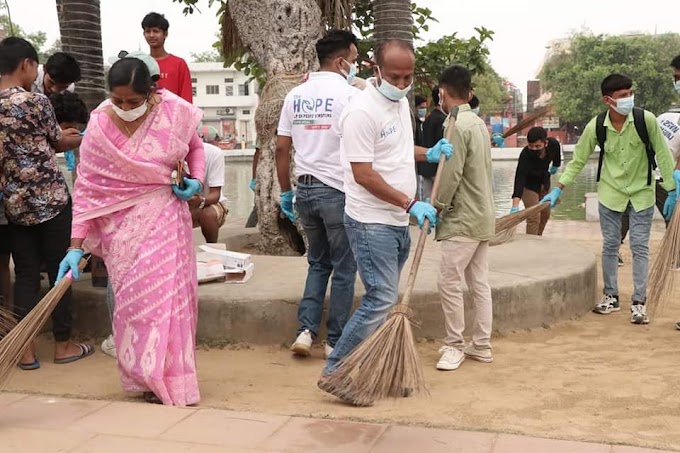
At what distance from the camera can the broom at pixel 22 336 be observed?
139 inches

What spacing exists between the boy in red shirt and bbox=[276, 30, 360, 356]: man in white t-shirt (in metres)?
2.06

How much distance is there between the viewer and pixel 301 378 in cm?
A: 432

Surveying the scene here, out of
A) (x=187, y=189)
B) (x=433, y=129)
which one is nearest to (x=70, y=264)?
(x=187, y=189)

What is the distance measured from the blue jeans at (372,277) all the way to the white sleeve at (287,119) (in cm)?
93

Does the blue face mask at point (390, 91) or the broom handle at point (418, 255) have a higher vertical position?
the blue face mask at point (390, 91)

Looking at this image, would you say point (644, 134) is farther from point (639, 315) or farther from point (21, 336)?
point (21, 336)

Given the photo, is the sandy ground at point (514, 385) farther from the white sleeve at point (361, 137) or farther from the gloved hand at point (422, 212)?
the white sleeve at point (361, 137)

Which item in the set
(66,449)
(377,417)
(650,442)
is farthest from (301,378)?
(650,442)

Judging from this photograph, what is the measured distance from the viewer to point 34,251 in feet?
14.8

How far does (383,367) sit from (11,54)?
8.45 feet

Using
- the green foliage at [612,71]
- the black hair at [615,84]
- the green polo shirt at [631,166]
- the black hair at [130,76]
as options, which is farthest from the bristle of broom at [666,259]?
the green foliage at [612,71]

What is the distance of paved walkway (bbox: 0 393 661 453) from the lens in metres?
3.03

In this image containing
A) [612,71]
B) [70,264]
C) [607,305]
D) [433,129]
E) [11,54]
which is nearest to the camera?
[70,264]

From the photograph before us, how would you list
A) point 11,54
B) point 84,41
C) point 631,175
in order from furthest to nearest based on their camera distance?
point 84,41
point 631,175
point 11,54
